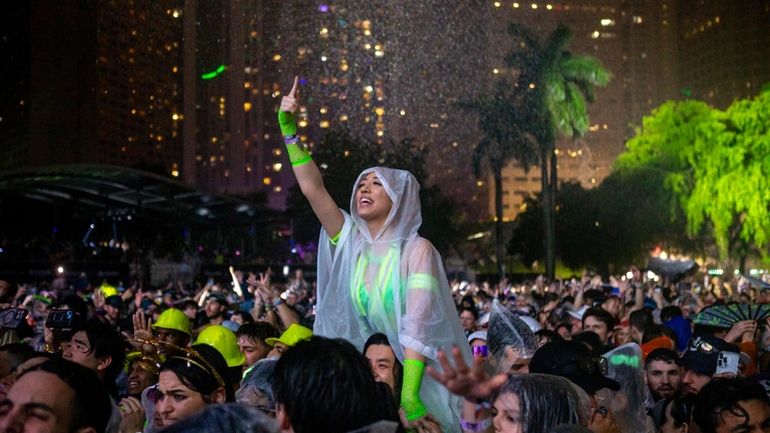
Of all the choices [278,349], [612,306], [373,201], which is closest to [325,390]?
[373,201]

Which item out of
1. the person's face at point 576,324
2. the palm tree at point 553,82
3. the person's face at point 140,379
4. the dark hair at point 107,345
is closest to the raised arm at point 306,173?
the person's face at point 140,379

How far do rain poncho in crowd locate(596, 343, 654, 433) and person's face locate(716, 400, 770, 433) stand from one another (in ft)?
2.00

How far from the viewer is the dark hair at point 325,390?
2742mm

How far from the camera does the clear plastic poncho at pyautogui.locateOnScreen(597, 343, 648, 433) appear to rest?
4867 millimetres

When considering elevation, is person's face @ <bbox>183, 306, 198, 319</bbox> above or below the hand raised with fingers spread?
below

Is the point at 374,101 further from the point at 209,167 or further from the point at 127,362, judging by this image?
the point at 127,362

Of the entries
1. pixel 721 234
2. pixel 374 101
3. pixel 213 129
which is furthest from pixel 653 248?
pixel 213 129

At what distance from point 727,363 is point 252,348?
10.4ft

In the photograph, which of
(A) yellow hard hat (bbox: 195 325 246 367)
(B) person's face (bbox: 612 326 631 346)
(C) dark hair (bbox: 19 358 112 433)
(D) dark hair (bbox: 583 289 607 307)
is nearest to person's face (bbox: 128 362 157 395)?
(A) yellow hard hat (bbox: 195 325 246 367)

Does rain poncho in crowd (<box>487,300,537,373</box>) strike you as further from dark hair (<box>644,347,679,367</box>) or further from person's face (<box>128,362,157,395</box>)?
person's face (<box>128,362,157,395</box>)

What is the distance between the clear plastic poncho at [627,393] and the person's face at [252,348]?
2593 millimetres

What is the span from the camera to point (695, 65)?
121 metres

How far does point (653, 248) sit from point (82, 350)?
5460 cm

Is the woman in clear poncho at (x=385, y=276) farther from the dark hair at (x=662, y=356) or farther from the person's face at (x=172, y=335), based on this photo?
the person's face at (x=172, y=335)
